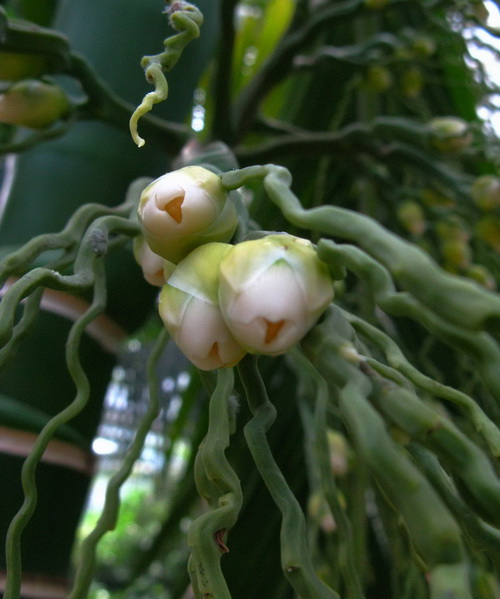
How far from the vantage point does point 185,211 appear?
1.04 feet

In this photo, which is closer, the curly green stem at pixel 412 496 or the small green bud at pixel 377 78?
the curly green stem at pixel 412 496

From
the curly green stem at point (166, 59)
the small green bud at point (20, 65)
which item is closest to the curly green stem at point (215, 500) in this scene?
the curly green stem at point (166, 59)

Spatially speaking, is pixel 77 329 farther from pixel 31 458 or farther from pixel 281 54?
pixel 281 54

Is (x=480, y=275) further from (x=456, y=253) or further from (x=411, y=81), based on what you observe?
(x=411, y=81)

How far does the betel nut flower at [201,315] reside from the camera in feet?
0.99

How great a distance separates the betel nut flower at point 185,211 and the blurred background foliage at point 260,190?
0.24 meters

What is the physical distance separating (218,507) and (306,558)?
0.05 metres

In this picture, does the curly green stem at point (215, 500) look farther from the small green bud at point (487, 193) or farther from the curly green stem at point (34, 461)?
the small green bud at point (487, 193)

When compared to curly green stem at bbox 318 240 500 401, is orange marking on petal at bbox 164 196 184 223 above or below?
below

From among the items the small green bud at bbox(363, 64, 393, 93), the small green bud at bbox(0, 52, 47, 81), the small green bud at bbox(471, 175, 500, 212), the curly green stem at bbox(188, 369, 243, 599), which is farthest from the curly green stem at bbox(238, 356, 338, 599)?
the small green bud at bbox(363, 64, 393, 93)

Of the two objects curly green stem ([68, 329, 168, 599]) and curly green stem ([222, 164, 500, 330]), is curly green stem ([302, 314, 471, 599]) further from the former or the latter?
curly green stem ([68, 329, 168, 599])

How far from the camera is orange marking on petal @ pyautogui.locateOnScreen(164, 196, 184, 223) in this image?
0.32m

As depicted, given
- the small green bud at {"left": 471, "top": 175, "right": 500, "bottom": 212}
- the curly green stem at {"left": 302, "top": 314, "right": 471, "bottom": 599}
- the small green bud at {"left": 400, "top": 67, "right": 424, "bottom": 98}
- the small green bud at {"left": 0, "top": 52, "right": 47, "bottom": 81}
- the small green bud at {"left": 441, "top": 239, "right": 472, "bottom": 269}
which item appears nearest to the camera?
the curly green stem at {"left": 302, "top": 314, "right": 471, "bottom": 599}

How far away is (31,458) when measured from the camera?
352 mm
